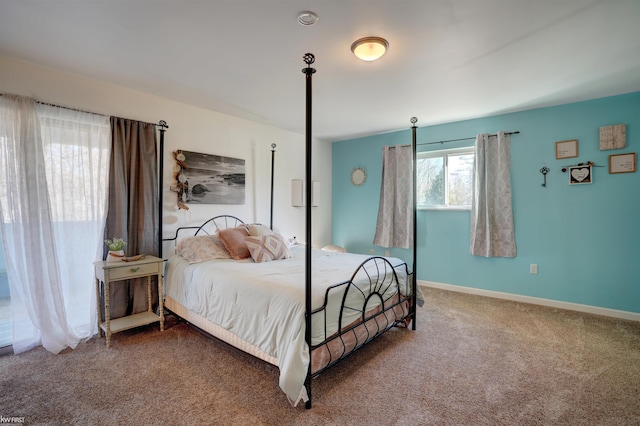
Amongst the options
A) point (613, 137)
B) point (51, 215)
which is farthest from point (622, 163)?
point (51, 215)

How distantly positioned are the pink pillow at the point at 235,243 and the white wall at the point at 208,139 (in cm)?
65

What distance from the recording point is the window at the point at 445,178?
13.9ft

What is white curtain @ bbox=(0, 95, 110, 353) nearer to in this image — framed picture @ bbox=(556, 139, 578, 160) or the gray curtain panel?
the gray curtain panel

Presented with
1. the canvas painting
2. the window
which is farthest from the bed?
the window

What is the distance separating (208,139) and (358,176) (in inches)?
102

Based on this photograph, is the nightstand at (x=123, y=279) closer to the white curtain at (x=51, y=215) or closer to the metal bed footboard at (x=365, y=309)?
the white curtain at (x=51, y=215)

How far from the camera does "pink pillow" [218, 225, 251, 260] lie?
3035 mm

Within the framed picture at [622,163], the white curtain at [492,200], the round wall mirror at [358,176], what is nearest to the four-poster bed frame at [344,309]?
the white curtain at [492,200]

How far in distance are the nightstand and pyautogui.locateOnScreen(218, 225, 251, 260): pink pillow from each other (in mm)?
623

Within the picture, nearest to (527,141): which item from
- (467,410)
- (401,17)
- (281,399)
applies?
(401,17)

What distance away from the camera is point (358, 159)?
523cm

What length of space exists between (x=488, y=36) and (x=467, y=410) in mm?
2473

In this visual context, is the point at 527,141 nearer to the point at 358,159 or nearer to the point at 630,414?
the point at 358,159

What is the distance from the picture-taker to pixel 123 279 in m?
2.70
